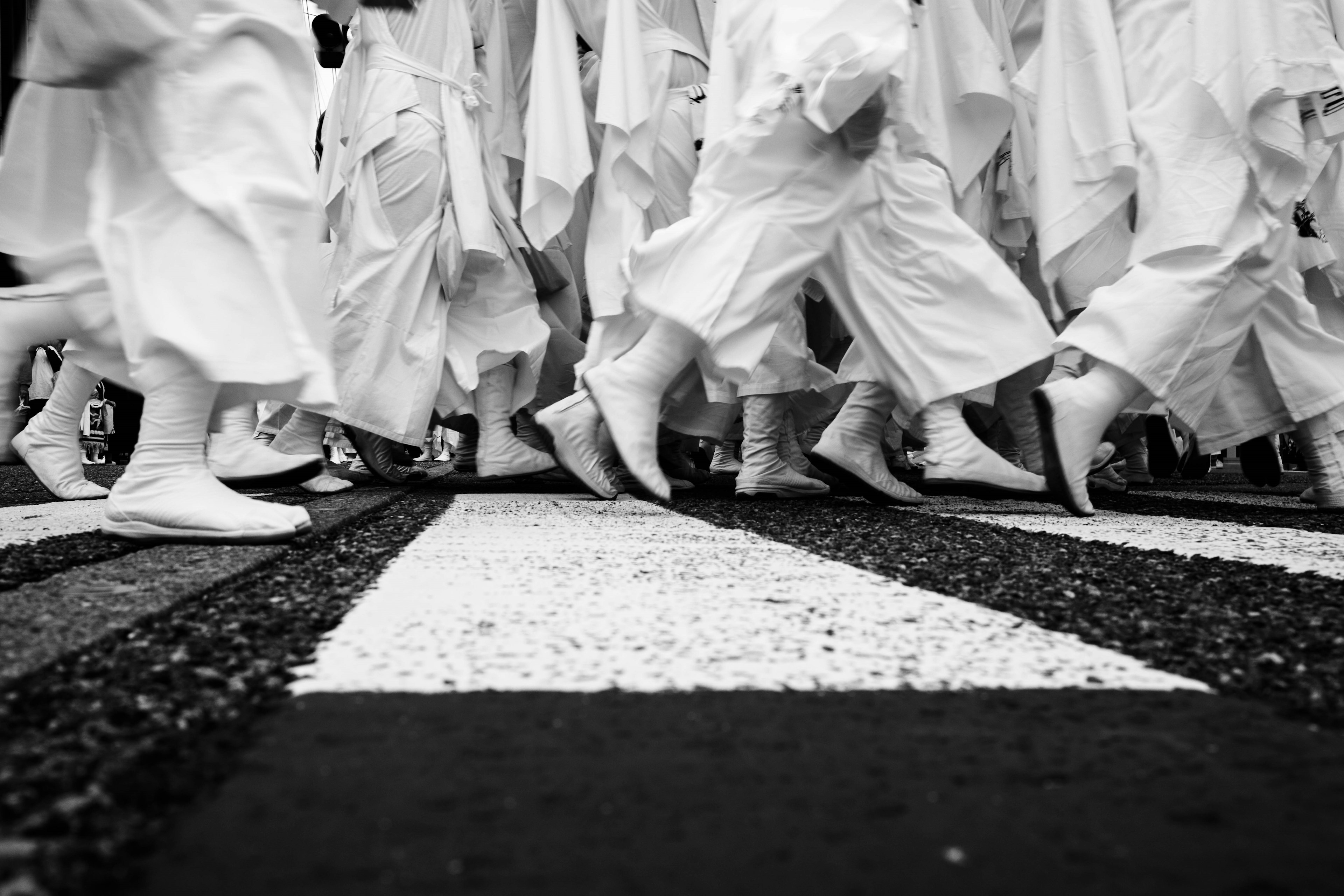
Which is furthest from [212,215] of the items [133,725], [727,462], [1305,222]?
[727,462]

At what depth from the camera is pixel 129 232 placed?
1685 mm

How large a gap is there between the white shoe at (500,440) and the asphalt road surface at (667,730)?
7.84ft

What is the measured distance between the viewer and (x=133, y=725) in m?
0.65

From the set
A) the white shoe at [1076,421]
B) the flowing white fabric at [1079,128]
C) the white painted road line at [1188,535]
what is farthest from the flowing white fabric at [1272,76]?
the white painted road line at [1188,535]

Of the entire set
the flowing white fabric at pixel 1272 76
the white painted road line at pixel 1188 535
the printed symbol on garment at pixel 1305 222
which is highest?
the flowing white fabric at pixel 1272 76

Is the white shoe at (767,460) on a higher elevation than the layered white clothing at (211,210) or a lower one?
lower

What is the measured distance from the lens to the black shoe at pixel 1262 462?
4418mm

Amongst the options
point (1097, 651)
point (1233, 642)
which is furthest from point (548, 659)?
point (1233, 642)

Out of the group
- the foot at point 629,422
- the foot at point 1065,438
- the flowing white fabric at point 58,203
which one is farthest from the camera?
the foot at point 629,422

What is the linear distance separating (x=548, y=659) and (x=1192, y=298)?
78.9 inches

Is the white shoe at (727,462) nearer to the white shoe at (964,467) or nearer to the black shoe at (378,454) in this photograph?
the black shoe at (378,454)

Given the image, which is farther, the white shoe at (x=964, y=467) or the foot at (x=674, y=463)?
the foot at (x=674, y=463)

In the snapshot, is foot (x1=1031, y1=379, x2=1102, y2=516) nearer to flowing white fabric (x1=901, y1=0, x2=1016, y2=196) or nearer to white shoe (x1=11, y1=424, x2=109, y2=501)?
flowing white fabric (x1=901, y1=0, x2=1016, y2=196)

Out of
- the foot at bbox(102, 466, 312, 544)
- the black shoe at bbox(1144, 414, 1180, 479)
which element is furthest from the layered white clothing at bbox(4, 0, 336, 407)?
the black shoe at bbox(1144, 414, 1180, 479)
